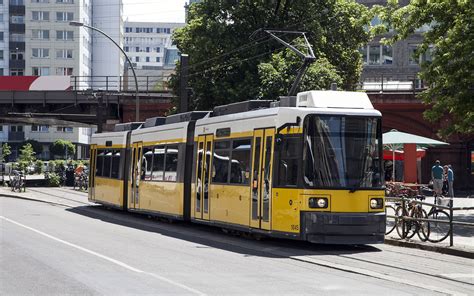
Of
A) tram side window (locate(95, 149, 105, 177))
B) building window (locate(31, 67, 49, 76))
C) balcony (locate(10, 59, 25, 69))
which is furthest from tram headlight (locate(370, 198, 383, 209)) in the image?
balcony (locate(10, 59, 25, 69))

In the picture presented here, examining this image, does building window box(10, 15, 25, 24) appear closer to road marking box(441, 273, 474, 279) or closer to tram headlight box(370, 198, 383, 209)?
tram headlight box(370, 198, 383, 209)

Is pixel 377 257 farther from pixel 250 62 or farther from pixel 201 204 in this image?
pixel 250 62

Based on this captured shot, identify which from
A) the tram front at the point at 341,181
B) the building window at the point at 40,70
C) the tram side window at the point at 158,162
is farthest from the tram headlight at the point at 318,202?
the building window at the point at 40,70

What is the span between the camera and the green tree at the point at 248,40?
131 feet

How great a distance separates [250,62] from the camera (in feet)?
131

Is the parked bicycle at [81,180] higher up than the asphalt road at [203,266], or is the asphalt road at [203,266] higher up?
the parked bicycle at [81,180]

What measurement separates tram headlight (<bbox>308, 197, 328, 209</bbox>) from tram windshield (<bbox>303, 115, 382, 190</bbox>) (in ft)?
0.87

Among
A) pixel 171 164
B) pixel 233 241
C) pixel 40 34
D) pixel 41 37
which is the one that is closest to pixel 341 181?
pixel 233 241

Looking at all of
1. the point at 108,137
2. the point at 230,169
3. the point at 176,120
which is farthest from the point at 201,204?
the point at 108,137

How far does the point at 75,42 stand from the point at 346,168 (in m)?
103

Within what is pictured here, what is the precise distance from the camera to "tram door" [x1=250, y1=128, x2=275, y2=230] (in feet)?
55.7

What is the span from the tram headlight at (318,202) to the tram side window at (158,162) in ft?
27.4

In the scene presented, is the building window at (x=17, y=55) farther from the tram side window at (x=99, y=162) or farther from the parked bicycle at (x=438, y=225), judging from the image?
the parked bicycle at (x=438, y=225)

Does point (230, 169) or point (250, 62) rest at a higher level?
point (250, 62)
